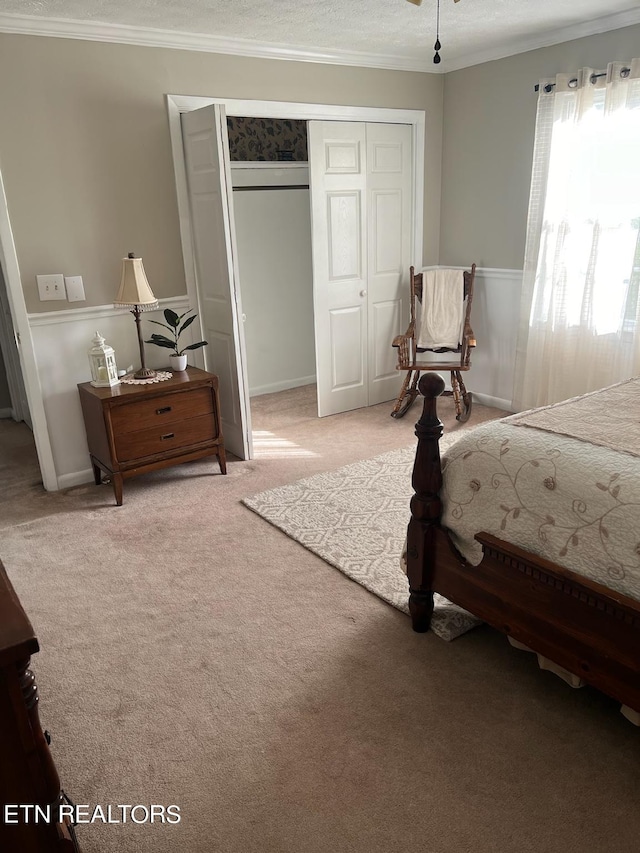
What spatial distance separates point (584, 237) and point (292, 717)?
10.6 ft

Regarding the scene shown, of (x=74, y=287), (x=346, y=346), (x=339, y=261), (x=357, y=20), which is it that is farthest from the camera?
(x=346, y=346)

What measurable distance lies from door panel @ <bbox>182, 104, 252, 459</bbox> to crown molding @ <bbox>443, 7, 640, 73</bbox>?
1.96 meters

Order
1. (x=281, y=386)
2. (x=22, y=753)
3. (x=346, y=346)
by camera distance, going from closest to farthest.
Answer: (x=22, y=753) → (x=346, y=346) → (x=281, y=386)

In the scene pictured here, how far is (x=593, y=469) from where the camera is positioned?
5.69 feet

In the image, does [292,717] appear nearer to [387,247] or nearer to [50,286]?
[50,286]

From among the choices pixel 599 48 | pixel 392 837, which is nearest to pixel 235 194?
pixel 599 48

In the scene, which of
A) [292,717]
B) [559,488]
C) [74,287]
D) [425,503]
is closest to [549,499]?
[559,488]

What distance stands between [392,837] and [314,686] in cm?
56

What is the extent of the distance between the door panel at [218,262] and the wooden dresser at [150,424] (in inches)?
10.2

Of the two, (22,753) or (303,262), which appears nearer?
(22,753)

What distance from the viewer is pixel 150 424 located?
132 inches

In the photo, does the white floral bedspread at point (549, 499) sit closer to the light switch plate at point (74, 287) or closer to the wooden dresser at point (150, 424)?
the wooden dresser at point (150, 424)

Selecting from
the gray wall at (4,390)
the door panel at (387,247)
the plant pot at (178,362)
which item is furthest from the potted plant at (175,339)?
the gray wall at (4,390)

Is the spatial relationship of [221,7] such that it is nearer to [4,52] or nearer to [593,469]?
[4,52]
